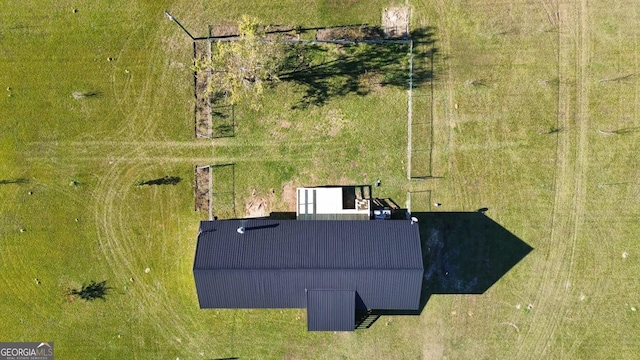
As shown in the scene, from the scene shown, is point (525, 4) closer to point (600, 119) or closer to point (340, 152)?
point (600, 119)

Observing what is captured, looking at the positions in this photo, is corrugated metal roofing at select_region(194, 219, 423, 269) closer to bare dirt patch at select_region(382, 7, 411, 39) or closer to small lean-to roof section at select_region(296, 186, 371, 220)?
small lean-to roof section at select_region(296, 186, 371, 220)

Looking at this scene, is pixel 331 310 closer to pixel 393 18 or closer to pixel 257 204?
pixel 257 204

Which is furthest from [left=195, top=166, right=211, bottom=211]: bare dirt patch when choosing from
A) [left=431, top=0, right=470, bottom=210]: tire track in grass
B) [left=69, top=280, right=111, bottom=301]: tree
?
[left=431, top=0, right=470, bottom=210]: tire track in grass

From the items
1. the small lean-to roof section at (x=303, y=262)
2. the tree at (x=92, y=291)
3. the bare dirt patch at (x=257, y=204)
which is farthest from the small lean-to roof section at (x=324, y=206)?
the tree at (x=92, y=291)

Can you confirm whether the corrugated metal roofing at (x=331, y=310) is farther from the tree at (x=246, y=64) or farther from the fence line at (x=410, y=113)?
the tree at (x=246, y=64)

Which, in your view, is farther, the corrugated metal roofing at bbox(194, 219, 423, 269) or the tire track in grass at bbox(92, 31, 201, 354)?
the tire track in grass at bbox(92, 31, 201, 354)

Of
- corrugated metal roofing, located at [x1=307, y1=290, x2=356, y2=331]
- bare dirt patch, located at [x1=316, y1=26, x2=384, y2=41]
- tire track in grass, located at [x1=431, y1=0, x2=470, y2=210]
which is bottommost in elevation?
corrugated metal roofing, located at [x1=307, y1=290, x2=356, y2=331]
